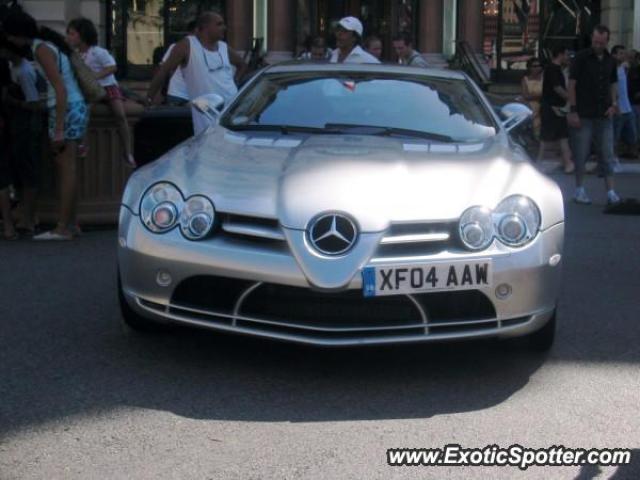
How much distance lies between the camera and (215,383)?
525 cm

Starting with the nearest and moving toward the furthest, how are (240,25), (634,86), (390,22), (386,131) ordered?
(386,131) → (634,86) → (240,25) → (390,22)

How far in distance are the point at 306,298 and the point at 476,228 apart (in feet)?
2.62

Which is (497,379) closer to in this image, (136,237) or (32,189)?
(136,237)

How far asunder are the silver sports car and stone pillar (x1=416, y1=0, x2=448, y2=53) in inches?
730

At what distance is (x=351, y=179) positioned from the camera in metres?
5.34

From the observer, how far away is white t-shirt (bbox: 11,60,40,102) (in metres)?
9.23

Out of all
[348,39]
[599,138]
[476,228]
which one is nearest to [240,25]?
[599,138]

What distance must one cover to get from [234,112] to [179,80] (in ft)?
9.87

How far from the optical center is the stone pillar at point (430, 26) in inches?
942

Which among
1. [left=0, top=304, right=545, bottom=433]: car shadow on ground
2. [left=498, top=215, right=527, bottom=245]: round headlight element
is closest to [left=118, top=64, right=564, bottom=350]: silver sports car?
[left=498, top=215, right=527, bottom=245]: round headlight element

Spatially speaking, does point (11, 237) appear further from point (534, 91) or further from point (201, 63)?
point (534, 91)

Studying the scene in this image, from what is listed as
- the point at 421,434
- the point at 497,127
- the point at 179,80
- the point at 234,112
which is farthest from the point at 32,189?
the point at 421,434

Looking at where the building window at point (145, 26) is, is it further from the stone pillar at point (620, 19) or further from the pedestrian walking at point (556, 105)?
the pedestrian walking at point (556, 105)

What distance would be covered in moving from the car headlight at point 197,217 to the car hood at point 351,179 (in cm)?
4
